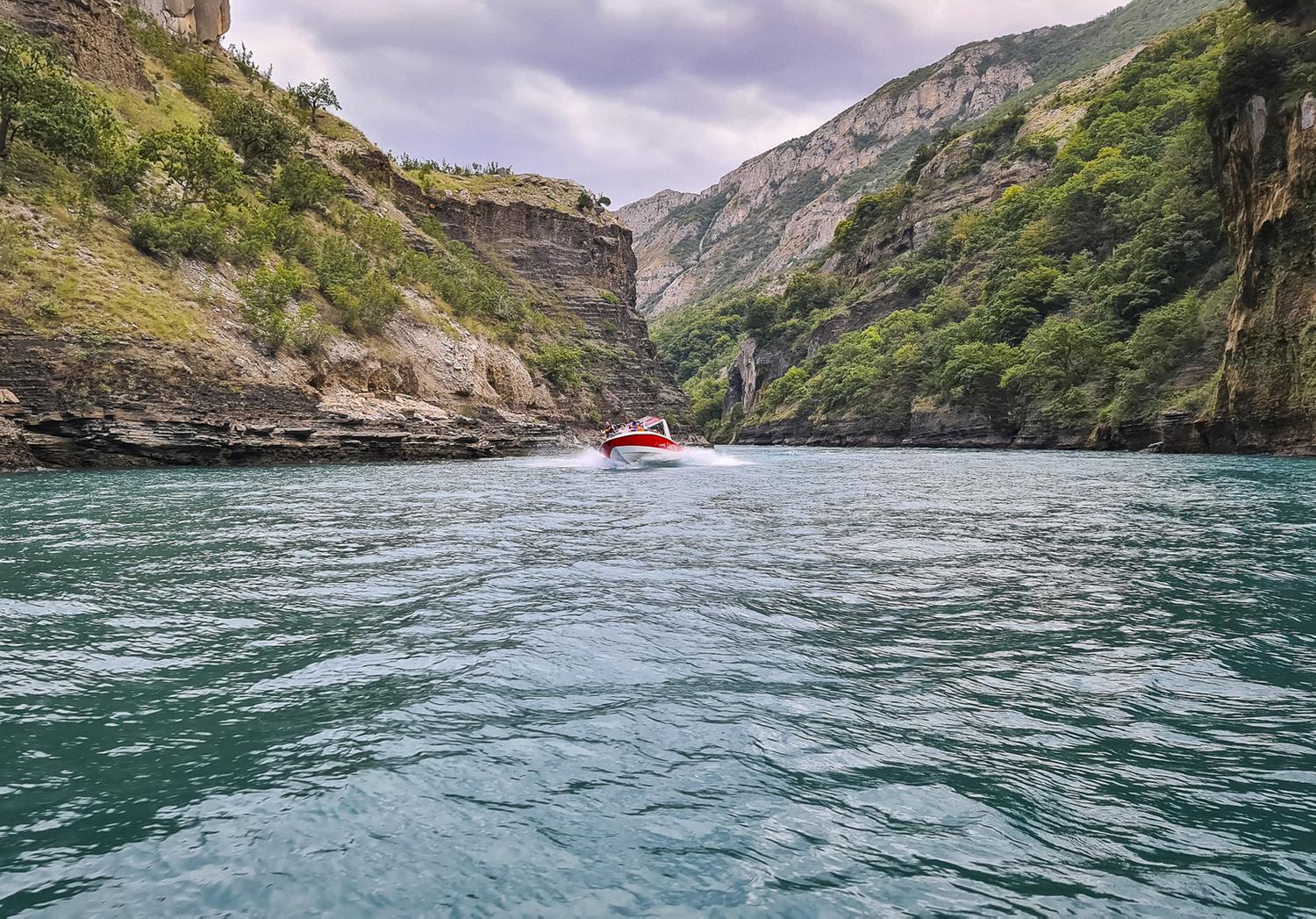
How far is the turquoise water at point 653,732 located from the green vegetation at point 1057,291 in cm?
3769

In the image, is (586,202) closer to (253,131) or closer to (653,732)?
(253,131)

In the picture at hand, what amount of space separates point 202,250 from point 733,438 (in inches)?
3617

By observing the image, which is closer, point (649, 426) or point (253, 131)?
point (649, 426)


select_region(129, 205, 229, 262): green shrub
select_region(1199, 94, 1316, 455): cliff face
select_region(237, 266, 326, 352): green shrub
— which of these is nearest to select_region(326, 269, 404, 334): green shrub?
select_region(237, 266, 326, 352): green shrub

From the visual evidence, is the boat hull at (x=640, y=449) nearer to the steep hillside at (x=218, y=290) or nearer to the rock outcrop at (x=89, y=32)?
the steep hillside at (x=218, y=290)

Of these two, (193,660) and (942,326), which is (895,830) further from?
(942,326)

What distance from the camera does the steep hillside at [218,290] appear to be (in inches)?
814

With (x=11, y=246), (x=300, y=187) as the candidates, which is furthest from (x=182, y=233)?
(x=300, y=187)

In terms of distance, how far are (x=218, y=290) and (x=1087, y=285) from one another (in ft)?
200

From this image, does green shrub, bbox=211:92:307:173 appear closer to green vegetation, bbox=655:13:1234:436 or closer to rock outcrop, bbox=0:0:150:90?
rock outcrop, bbox=0:0:150:90

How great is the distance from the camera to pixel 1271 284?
1120 inches

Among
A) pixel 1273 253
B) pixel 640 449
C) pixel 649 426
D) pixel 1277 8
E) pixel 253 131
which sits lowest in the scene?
pixel 640 449

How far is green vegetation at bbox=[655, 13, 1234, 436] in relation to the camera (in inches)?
1662

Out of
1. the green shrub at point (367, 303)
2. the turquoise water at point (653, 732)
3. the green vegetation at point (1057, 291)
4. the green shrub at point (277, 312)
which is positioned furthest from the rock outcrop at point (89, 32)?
the green vegetation at point (1057, 291)
